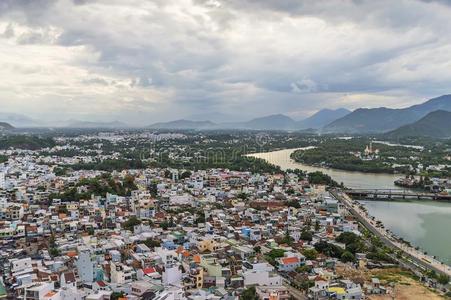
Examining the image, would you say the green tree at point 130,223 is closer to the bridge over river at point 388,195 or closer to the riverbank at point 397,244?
the riverbank at point 397,244

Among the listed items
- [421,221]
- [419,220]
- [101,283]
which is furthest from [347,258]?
[419,220]

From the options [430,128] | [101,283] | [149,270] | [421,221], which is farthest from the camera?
[430,128]

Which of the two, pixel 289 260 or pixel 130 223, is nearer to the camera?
pixel 289 260

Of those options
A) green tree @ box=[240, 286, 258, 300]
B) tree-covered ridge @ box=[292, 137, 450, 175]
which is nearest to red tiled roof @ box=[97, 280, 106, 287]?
green tree @ box=[240, 286, 258, 300]

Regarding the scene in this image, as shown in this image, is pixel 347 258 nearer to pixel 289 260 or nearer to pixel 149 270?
pixel 289 260

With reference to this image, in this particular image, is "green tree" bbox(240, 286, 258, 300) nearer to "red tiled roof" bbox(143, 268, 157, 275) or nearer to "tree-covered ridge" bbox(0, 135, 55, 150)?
"red tiled roof" bbox(143, 268, 157, 275)
